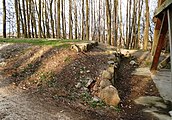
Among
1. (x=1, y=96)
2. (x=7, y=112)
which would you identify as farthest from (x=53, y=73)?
(x=7, y=112)

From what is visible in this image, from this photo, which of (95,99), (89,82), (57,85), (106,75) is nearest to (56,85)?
(57,85)

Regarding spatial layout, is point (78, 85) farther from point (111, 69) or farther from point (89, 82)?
point (111, 69)

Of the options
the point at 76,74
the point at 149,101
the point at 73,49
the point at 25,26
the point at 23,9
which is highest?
the point at 23,9

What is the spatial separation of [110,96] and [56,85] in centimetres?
154

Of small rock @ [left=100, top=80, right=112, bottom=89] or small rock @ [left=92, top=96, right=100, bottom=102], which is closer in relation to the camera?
small rock @ [left=92, top=96, right=100, bottom=102]

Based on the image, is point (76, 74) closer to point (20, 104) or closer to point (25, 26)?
point (20, 104)

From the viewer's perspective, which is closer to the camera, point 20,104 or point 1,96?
point 20,104

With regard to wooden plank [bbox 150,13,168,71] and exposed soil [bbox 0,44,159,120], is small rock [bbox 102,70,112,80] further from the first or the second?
wooden plank [bbox 150,13,168,71]

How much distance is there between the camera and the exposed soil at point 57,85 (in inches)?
194

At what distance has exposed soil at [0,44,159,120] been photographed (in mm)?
4925

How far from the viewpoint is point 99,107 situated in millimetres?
5516

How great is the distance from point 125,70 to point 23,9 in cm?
1305

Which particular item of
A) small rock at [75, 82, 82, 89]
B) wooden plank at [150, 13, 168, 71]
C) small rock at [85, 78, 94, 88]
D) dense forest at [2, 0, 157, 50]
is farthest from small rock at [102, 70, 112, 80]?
dense forest at [2, 0, 157, 50]

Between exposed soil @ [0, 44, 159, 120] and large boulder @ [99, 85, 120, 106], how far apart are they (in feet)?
0.56
